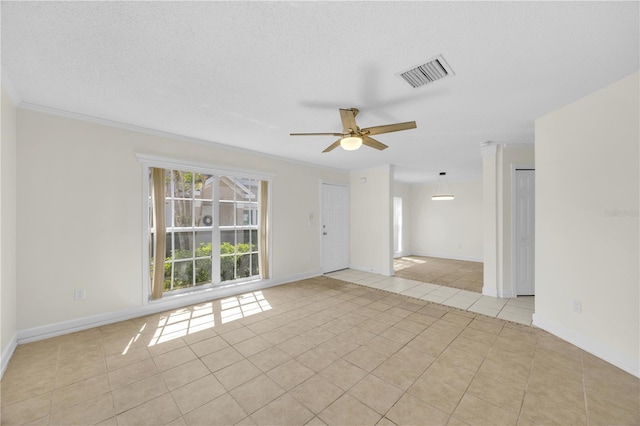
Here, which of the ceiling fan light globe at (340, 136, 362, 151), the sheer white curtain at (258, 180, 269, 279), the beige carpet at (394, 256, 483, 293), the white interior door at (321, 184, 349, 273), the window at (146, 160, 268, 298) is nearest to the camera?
the ceiling fan light globe at (340, 136, 362, 151)

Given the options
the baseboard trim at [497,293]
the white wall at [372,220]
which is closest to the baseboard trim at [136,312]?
the white wall at [372,220]

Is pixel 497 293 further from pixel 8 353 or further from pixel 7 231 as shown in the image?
pixel 7 231

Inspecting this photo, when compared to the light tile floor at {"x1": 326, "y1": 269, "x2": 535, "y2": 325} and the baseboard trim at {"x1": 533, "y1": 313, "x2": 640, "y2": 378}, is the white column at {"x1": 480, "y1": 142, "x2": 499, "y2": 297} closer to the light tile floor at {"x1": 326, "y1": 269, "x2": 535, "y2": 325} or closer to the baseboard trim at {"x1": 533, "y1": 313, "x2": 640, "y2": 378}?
the light tile floor at {"x1": 326, "y1": 269, "x2": 535, "y2": 325}

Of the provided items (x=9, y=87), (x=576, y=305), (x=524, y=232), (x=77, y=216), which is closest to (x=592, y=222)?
(x=576, y=305)

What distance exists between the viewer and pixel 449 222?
27.3 feet

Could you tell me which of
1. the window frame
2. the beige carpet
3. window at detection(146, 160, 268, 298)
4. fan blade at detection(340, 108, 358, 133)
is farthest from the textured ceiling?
the beige carpet

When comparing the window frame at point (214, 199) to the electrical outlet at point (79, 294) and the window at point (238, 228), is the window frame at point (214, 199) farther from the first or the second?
the electrical outlet at point (79, 294)

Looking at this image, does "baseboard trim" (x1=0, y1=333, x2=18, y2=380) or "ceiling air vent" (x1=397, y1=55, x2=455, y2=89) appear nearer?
"ceiling air vent" (x1=397, y1=55, x2=455, y2=89)

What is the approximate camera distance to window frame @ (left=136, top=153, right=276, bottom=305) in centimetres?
352

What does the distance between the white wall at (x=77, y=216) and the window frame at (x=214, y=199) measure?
0.07 m

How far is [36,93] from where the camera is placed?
2537 mm

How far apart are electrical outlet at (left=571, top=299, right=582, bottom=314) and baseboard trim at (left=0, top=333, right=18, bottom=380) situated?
5.49 metres

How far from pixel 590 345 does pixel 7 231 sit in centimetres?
584

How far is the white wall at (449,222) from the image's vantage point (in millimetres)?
7781
